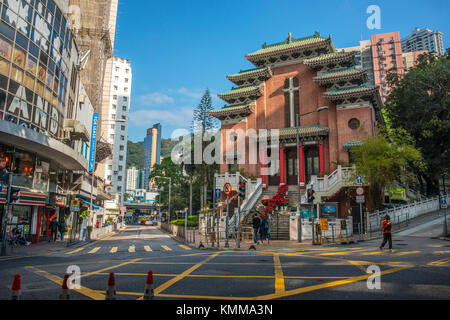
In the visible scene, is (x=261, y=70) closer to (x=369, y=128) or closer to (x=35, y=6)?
(x=369, y=128)

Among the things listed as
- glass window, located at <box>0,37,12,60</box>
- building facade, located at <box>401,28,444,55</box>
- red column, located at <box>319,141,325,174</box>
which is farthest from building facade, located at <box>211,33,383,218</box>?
building facade, located at <box>401,28,444,55</box>

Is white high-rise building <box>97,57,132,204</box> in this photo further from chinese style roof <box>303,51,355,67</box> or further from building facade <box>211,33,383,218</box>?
chinese style roof <box>303,51,355,67</box>

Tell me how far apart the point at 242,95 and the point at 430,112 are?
19829 millimetres

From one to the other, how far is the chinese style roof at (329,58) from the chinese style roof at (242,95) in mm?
6338

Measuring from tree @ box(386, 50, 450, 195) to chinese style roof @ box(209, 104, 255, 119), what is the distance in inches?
633

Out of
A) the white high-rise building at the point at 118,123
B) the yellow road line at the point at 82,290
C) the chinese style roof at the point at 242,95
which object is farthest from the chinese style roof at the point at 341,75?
the white high-rise building at the point at 118,123

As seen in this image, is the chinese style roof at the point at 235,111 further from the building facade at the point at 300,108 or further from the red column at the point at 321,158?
the red column at the point at 321,158

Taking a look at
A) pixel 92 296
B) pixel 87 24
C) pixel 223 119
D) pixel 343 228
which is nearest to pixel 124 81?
pixel 87 24

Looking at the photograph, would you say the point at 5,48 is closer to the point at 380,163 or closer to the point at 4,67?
the point at 4,67

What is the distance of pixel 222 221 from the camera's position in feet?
93.1

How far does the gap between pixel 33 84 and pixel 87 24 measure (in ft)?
83.0

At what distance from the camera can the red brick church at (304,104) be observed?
3294cm

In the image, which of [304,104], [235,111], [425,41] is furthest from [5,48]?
[425,41]

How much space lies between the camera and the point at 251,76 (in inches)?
1580
